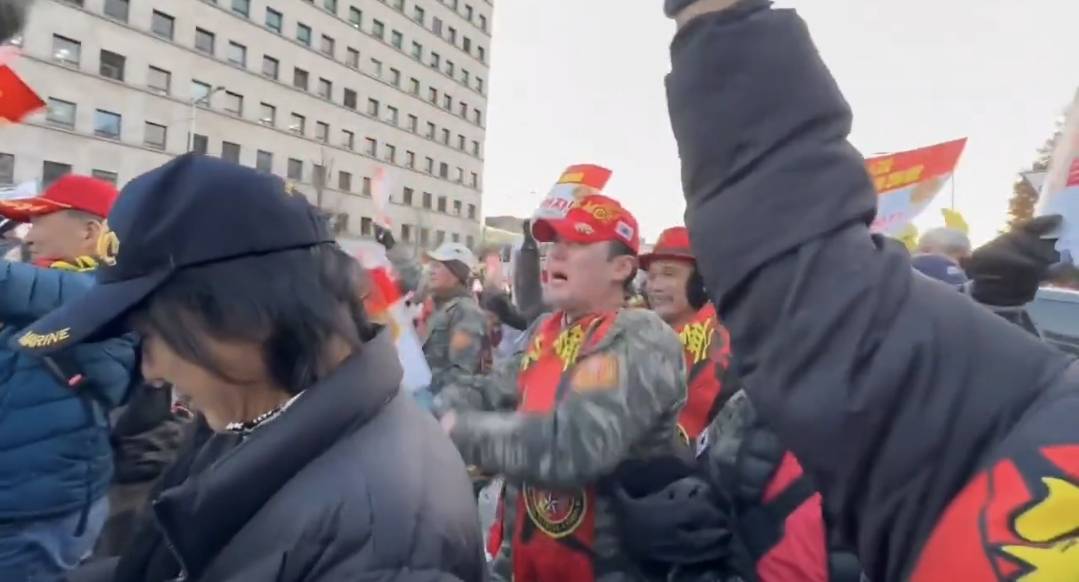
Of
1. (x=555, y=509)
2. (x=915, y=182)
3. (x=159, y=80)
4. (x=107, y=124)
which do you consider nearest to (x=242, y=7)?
(x=159, y=80)

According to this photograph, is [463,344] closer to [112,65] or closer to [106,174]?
[106,174]

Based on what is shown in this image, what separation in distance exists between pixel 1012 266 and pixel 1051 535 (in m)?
2.13

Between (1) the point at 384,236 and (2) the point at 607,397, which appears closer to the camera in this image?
(2) the point at 607,397

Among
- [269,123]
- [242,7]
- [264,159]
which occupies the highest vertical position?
[242,7]

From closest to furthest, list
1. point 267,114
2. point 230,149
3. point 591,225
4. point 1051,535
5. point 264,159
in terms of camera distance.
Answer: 1. point 1051,535
2. point 591,225
3. point 230,149
4. point 264,159
5. point 267,114

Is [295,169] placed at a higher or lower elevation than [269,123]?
lower

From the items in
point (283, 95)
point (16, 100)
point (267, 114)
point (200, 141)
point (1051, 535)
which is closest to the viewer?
point (1051, 535)

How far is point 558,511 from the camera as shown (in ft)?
8.98

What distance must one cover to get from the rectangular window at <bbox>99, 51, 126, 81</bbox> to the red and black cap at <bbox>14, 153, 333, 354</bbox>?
39.9 m

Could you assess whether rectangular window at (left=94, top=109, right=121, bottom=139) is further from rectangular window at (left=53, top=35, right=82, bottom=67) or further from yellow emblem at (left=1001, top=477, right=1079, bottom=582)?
yellow emblem at (left=1001, top=477, right=1079, bottom=582)

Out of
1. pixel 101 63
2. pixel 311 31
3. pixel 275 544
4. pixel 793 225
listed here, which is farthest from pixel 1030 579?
pixel 311 31

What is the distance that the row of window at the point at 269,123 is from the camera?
34.6 metres

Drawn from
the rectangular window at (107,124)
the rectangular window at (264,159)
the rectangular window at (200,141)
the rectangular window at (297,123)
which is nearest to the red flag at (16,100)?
the rectangular window at (107,124)

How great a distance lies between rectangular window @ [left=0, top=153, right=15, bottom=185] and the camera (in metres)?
31.1
